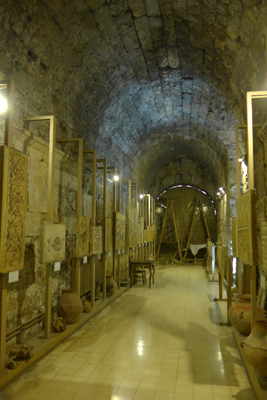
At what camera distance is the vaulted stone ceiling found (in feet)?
18.5

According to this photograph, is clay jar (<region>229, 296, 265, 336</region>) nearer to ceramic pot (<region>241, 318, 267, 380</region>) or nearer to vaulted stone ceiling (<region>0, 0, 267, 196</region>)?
ceramic pot (<region>241, 318, 267, 380</region>)

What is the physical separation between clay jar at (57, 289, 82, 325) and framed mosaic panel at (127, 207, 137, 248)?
4999 millimetres

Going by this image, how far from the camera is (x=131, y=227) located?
38.4 feet

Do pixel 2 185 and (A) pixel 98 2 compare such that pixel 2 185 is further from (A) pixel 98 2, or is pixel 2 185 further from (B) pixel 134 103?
(B) pixel 134 103

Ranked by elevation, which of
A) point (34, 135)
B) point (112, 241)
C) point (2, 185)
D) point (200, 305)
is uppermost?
point (34, 135)

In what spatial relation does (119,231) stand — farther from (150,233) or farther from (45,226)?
(150,233)

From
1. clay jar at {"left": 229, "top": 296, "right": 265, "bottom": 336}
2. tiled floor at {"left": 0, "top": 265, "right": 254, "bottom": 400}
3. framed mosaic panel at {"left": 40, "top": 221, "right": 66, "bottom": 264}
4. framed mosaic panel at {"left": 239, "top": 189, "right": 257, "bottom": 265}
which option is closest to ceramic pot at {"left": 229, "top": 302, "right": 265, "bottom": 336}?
clay jar at {"left": 229, "top": 296, "right": 265, "bottom": 336}

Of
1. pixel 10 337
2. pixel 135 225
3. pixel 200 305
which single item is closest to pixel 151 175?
pixel 135 225

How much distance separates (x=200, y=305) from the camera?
8.70 meters

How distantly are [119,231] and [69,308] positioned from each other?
398cm

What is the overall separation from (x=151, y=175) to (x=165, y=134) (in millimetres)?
4814

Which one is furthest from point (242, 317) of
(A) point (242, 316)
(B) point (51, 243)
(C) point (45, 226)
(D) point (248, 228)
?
(C) point (45, 226)

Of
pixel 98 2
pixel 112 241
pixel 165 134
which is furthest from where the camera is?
pixel 165 134

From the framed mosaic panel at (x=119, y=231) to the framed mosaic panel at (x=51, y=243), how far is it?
12.8ft
